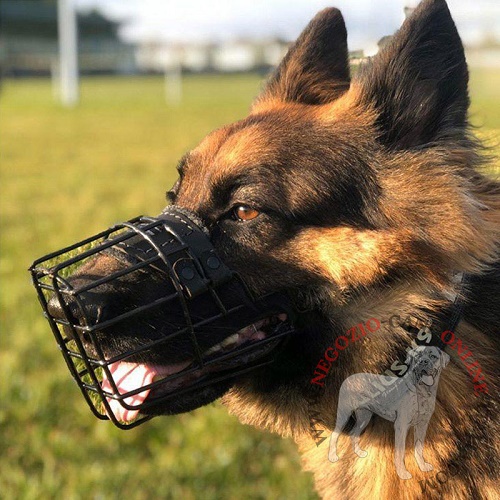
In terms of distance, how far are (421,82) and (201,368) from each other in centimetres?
127

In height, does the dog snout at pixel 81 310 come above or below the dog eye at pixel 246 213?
below

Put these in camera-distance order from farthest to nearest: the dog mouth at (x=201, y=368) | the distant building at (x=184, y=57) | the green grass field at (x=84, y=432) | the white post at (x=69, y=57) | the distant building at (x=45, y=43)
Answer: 1. the distant building at (x=45, y=43)
2. the distant building at (x=184, y=57)
3. the white post at (x=69, y=57)
4. the green grass field at (x=84, y=432)
5. the dog mouth at (x=201, y=368)

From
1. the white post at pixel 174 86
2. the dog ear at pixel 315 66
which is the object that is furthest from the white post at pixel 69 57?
the dog ear at pixel 315 66

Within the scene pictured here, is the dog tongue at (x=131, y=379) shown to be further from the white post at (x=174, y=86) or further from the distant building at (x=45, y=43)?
the distant building at (x=45, y=43)

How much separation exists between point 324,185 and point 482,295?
682mm

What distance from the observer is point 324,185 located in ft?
8.04

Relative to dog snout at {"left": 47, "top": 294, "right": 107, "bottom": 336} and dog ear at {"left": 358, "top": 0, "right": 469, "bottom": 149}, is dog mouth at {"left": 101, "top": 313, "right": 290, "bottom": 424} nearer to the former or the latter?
dog snout at {"left": 47, "top": 294, "right": 107, "bottom": 336}

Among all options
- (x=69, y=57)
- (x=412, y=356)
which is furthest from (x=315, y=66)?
(x=69, y=57)

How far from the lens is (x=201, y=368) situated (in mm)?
2270

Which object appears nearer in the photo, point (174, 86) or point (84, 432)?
point (84, 432)

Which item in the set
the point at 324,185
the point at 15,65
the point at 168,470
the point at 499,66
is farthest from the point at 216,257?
the point at 15,65

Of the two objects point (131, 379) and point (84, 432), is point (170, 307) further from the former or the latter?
point (84, 432)

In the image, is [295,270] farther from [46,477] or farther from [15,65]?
[15,65]

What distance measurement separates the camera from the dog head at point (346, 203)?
234 centimetres
